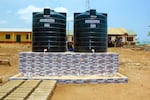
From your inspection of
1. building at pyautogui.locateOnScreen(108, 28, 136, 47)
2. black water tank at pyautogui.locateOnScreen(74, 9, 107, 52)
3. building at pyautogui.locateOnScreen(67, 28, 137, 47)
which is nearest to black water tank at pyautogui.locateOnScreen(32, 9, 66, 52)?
black water tank at pyautogui.locateOnScreen(74, 9, 107, 52)

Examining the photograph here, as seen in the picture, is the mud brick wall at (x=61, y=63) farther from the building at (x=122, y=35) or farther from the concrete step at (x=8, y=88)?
the building at (x=122, y=35)

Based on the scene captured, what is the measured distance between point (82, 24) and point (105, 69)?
1.42 metres

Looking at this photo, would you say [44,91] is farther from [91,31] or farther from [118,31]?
[118,31]

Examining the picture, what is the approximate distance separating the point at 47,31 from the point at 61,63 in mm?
1012

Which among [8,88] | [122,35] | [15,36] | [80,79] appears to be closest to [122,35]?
[122,35]

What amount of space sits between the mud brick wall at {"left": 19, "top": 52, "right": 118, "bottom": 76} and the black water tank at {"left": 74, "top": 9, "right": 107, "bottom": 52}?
0.50m

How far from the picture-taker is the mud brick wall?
8.10 metres

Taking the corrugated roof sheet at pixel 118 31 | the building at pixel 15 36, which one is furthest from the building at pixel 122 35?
the building at pixel 15 36

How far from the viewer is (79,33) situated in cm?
881

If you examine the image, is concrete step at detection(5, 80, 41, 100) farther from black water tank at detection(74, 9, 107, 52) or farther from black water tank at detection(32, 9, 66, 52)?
black water tank at detection(74, 9, 107, 52)

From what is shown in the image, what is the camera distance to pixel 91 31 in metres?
8.65

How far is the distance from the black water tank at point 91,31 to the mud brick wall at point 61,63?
0.50 m

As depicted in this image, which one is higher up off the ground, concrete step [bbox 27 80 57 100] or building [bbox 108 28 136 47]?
building [bbox 108 28 136 47]

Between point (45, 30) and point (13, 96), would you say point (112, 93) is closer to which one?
point (13, 96)
